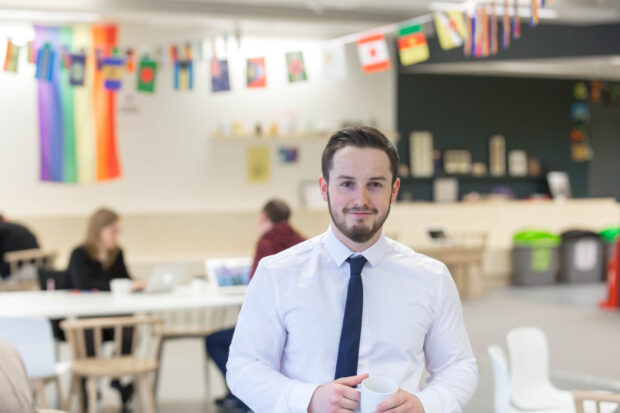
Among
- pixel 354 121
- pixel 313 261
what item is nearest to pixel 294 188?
pixel 354 121

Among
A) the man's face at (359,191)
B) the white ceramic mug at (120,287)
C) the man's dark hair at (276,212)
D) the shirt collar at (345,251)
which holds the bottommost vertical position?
the white ceramic mug at (120,287)

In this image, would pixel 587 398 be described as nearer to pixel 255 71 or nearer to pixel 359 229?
pixel 359 229

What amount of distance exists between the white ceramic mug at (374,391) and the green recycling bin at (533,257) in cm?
908

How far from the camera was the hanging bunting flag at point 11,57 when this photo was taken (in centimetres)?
615

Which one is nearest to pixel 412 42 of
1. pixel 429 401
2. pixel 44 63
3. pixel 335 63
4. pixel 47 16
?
pixel 335 63

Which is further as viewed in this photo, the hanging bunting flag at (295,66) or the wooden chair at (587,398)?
the hanging bunting flag at (295,66)

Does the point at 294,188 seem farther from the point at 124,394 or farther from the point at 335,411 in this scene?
the point at 335,411

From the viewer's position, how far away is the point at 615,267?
29.8ft

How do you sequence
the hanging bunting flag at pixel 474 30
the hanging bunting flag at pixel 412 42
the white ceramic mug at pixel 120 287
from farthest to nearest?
the hanging bunting flag at pixel 412 42
the hanging bunting flag at pixel 474 30
the white ceramic mug at pixel 120 287

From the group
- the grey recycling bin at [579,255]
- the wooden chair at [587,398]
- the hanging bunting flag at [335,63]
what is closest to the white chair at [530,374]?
the wooden chair at [587,398]

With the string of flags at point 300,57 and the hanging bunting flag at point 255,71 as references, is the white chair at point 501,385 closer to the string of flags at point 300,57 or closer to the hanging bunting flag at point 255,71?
the string of flags at point 300,57

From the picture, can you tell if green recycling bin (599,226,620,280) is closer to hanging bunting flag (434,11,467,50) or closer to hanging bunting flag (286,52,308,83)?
hanging bunting flag (434,11,467,50)

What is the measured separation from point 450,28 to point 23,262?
4.62 meters

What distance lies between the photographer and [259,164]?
10.2m
